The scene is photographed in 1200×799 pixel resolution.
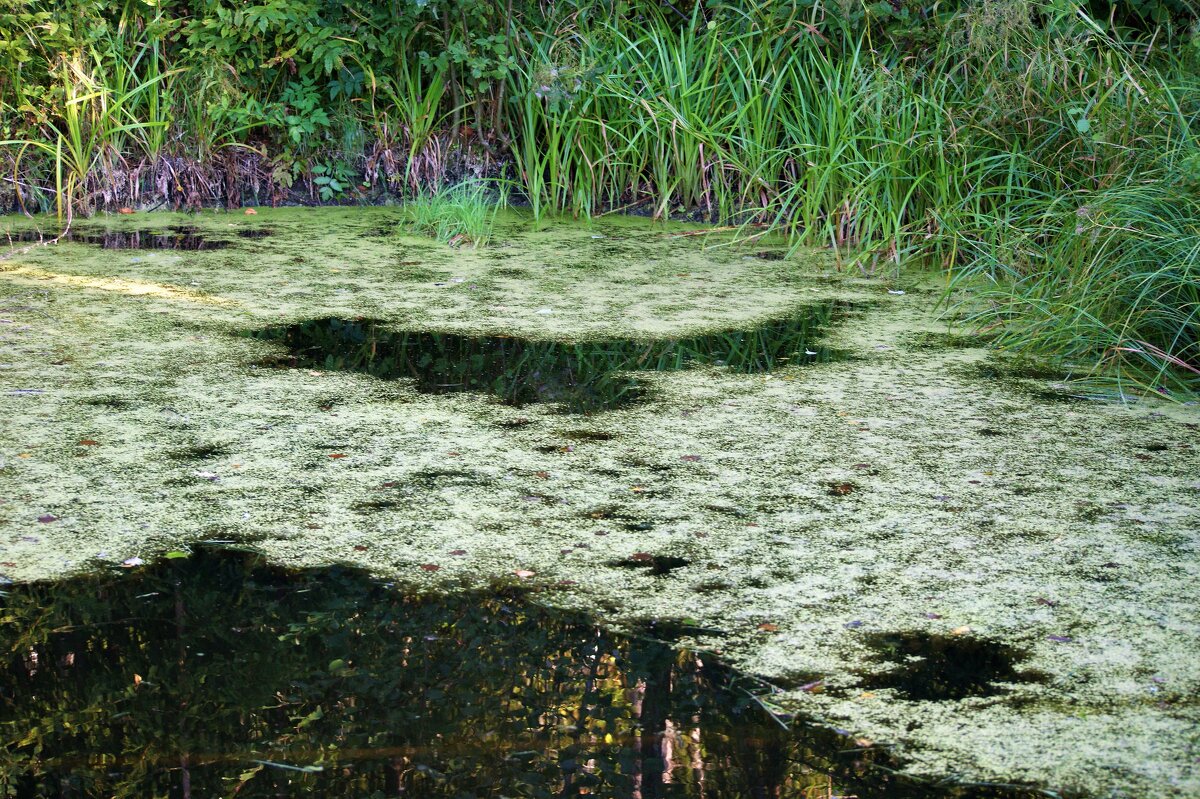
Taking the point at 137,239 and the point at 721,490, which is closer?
the point at 721,490

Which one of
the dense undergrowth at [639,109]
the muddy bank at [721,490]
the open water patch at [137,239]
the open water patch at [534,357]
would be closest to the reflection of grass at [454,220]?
the dense undergrowth at [639,109]

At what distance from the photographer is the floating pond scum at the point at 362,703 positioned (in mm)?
1483

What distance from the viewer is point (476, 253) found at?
4312mm

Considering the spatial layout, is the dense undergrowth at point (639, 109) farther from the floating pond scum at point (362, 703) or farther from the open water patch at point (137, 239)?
the floating pond scum at point (362, 703)

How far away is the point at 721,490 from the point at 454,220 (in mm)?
2472

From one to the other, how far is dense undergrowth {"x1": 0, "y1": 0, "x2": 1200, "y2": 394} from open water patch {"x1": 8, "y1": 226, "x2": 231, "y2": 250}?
0.22 metres

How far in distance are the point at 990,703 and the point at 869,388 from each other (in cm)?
141

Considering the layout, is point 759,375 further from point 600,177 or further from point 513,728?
point 600,177

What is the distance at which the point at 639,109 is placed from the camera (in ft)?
15.7

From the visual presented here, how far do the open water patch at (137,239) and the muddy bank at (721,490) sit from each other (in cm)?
56

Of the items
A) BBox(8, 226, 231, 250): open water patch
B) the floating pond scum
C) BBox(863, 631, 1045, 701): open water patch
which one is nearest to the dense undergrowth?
BBox(8, 226, 231, 250): open water patch

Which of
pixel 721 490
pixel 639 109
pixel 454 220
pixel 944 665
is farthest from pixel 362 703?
pixel 639 109

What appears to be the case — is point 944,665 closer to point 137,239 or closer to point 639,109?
point 639,109

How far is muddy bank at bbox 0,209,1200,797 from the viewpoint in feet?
5.68
